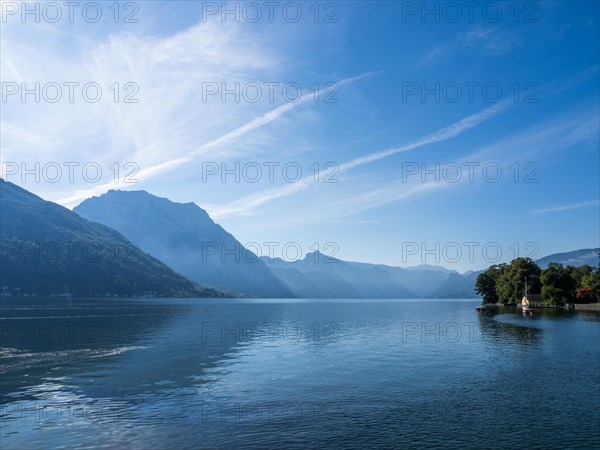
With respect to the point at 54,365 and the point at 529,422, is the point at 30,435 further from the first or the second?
the point at 529,422

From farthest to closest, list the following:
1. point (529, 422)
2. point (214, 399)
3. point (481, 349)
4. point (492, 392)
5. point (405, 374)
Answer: point (481, 349), point (405, 374), point (492, 392), point (214, 399), point (529, 422)

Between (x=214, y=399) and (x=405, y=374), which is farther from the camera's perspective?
(x=405, y=374)

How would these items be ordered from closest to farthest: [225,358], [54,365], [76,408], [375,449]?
1. [375,449]
2. [76,408]
3. [54,365]
4. [225,358]

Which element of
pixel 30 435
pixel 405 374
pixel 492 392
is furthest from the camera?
pixel 405 374

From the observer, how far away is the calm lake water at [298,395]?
1400 inches

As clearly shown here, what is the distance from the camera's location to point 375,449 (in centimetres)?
3291

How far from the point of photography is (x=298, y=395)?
49.7 m

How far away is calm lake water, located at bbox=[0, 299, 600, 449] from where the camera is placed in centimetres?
3556

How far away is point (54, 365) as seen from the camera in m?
66.1

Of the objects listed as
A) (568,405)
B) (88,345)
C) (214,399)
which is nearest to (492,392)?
(568,405)

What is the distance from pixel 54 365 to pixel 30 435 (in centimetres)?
3516

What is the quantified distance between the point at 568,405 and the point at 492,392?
8.27 m

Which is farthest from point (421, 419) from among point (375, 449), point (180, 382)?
point (180, 382)

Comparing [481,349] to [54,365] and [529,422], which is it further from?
[54,365]
